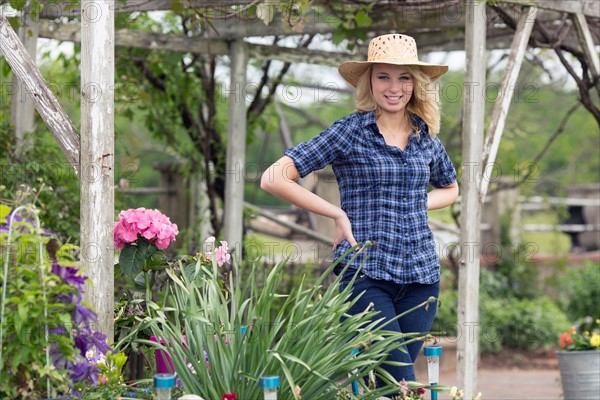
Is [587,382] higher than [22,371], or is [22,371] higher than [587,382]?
[22,371]

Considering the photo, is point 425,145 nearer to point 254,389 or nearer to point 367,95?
point 367,95

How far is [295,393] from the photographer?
2654 mm

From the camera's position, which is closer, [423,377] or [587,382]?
[587,382]

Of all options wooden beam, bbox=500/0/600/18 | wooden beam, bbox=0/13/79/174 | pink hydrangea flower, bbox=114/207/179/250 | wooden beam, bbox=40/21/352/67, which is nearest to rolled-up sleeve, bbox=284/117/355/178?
pink hydrangea flower, bbox=114/207/179/250

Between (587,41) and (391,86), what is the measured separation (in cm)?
247

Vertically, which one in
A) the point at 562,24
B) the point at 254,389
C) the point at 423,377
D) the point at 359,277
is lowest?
the point at 423,377

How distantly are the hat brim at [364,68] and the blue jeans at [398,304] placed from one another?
2.48 ft

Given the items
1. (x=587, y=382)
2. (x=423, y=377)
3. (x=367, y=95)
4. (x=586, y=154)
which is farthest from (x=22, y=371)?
(x=586, y=154)

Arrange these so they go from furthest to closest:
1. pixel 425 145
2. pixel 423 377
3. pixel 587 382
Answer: pixel 423 377 → pixel 587 382 → pixel 425 145

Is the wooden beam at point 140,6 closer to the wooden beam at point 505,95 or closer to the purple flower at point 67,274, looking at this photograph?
the wooden beam at point 505,95

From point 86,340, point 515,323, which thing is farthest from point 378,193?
point 515,323

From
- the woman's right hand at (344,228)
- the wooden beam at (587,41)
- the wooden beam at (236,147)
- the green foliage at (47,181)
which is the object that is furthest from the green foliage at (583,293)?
the woman's right hand at (344,228)

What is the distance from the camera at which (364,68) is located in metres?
3.54

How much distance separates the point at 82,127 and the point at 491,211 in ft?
22.9
